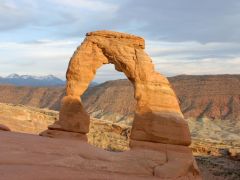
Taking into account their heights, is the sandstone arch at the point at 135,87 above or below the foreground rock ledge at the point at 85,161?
above

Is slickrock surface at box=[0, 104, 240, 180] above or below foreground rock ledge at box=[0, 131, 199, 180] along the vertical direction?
below

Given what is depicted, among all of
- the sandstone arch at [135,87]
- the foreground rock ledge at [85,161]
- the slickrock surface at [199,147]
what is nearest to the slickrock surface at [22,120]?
the slickrock surface at [199,147]

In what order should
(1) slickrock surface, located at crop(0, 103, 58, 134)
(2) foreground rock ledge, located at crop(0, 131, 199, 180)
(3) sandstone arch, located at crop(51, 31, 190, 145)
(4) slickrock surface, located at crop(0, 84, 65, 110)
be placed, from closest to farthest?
(2) foreground rock ledge, located at crop(0, 131, 199, 180)
(3) sandstone arch, located at crop(51, 31, 190, 145)
(1) slickrock surface, located at crop(0, 103, 58, 134)
(4) slickrock surface, located at crop(0, 84, 65, 110)

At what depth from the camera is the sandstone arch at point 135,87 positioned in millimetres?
17047

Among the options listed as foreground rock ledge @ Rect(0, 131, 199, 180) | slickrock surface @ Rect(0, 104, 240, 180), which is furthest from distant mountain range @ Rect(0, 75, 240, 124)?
foreground rock ledge @ Rect(0, 131, 199, 180)

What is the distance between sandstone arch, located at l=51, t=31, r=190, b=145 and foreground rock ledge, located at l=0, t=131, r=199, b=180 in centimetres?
77

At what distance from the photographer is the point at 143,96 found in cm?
1750

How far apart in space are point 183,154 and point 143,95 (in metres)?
2.91

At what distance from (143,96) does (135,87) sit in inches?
23.4

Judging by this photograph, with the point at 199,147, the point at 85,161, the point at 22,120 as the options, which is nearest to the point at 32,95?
the point at 22,120

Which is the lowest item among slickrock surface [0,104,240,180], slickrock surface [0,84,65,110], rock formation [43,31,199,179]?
slickrock surface [0,104,240,180]

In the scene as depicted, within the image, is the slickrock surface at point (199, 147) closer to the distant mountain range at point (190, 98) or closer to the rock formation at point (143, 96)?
the rock formation at point (143, 96)

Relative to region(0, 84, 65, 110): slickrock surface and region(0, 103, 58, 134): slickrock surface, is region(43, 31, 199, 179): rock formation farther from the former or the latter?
region(0, 84, 65, 110): slickrock surface

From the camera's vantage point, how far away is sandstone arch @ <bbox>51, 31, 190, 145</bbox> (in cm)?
1705
